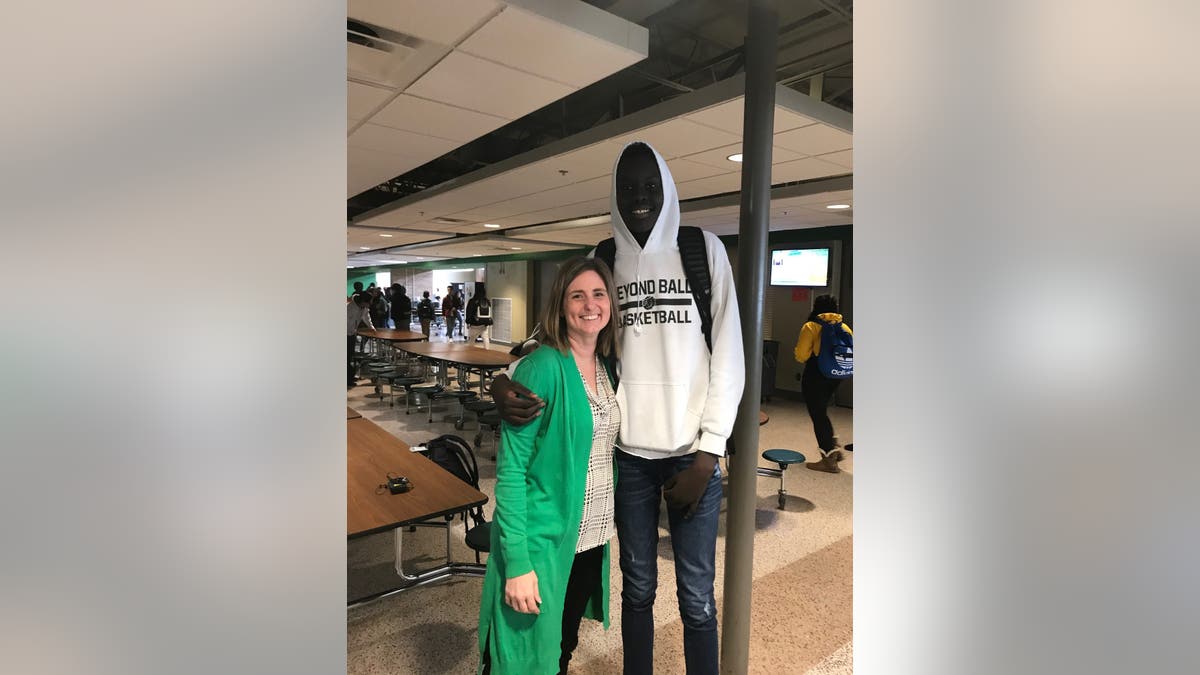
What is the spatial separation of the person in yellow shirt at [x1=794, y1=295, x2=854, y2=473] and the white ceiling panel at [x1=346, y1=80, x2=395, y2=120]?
373 cm

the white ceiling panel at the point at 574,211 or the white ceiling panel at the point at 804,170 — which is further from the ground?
the white ceiling panel at the point at 574,211

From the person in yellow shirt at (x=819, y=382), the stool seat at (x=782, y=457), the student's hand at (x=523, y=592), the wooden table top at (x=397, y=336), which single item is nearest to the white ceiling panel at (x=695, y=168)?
the person in yellow shirt at (x=819, y=382)

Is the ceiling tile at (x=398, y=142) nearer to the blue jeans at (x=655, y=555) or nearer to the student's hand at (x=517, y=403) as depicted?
the student's hand at (x=517, y=403)

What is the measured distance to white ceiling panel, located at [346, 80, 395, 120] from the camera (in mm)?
2650

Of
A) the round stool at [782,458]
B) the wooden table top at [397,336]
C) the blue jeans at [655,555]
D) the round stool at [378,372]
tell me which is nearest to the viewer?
the blue jeans at [655,555]

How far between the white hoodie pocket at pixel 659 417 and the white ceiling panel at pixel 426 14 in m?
1.38

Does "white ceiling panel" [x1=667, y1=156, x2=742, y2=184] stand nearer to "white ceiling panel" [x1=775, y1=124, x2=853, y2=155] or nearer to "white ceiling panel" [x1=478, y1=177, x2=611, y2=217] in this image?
"white ceiling panel" [x1=775, y1=124, x2=853, y2=155]

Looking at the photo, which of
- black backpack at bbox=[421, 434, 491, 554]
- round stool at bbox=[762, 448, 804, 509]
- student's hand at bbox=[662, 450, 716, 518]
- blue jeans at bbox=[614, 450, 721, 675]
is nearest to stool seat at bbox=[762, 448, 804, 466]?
round stool at bbox=[762, 448, 804, 509]

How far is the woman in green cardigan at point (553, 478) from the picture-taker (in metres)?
1.36

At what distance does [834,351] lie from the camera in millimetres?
4840

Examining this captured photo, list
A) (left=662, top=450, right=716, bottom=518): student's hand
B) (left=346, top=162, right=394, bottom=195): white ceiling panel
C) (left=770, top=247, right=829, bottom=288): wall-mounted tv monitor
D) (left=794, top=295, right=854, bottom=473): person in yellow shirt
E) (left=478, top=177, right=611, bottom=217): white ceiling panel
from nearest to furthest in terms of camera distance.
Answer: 1. (left=662, top=450, right=716, bottom=518): student's hand
2. (left=346, top=162, right=394, bottom=195): white ceiling panel
3. (left=794, top=295, right=854, bottom=473): person in yellow shirt
4. (left=478, top=177, right=611, bottom=217): white ceiling panel
5. (left=770, top=247, right=829, bottom=288): wall-mounted tv monitor
